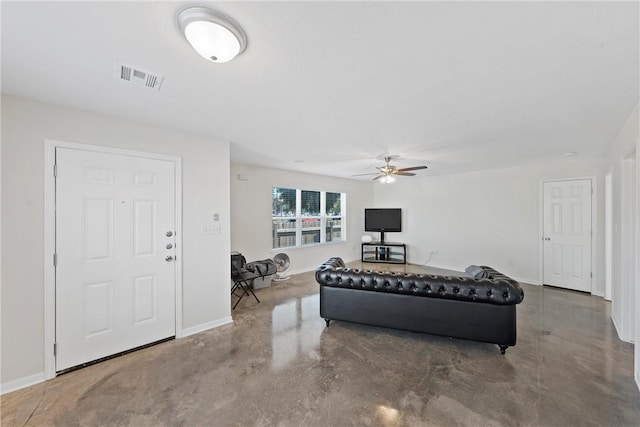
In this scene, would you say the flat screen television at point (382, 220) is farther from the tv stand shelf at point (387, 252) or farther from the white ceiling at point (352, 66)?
the white ceiling at point (352, 66)

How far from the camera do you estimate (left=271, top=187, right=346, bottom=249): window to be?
5.53 m

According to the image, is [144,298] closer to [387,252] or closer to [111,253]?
[111,253]

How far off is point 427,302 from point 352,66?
236 centimetres

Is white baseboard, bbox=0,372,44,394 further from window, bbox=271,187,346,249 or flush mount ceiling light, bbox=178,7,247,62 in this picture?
window, bbox=271,187,346,249

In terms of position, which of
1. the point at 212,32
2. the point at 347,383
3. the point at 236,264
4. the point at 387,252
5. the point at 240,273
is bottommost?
the point at 347,383

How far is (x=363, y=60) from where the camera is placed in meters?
1.53

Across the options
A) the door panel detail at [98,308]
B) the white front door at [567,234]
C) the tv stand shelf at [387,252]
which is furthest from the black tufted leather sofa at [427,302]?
the tv stand shelf at [387,252]

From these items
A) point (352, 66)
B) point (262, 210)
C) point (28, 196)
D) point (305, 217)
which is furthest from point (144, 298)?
point (305, 217)

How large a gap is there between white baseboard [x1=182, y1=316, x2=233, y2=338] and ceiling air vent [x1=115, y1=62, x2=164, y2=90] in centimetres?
258

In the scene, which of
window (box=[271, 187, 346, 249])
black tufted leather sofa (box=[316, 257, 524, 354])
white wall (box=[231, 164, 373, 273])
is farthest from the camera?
window (box=[271, 187, 346, 249])

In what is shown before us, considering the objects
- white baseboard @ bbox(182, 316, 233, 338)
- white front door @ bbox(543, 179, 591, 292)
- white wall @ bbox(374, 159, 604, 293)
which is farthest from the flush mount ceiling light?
white front door @ bbox(543, 179, 591, 292)

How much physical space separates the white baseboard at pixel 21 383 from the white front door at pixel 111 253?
12 centimetres

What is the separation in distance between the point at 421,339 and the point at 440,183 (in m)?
4.43

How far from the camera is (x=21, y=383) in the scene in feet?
6.65
